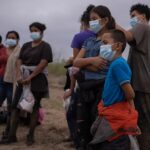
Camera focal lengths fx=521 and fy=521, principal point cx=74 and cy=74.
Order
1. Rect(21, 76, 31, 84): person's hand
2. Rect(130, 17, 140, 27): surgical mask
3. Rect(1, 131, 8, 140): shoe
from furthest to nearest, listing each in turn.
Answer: Rect(1, 131, 8, 140): shoe → Rect(21, 76, 31, 84): person's hand → Rect(130, 17, 140, 27): surgical mask

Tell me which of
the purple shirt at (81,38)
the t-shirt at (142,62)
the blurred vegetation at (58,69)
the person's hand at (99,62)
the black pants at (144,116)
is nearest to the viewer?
the person's hand at (99,62)

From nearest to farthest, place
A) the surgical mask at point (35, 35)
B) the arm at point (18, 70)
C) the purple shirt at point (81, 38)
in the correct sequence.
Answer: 1. the purple shirt at point (81, 38)
2. the surgical mask at point (35, 35)
3. the arm at point (18, 70)

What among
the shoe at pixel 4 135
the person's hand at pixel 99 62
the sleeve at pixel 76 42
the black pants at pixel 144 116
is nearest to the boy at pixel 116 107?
the person's hand at pixel 99 62

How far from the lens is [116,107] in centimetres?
527

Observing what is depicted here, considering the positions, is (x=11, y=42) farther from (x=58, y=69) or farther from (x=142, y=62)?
(x=58, y=69)

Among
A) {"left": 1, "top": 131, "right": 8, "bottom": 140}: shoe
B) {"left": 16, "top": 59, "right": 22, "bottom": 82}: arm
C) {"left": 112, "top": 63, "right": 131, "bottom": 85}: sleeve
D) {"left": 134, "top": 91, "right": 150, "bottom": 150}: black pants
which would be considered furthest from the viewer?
{"left": 1, "top": 131, "right": 8, "bottom": 140}: shoe

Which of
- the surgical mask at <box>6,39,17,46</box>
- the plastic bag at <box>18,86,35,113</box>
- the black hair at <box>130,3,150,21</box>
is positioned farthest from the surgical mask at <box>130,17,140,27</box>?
the surgical mask at <box>6,39,17,46</box>

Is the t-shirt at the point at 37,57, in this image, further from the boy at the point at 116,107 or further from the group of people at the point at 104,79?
the boy at the point at 116,107

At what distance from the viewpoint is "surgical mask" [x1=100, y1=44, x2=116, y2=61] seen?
5.32 m

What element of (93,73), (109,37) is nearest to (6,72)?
(93,73)

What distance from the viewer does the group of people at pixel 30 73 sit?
8.20 meters

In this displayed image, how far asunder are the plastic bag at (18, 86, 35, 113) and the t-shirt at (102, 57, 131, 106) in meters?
3.08

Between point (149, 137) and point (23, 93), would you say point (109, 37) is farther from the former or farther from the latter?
point (23, 93)

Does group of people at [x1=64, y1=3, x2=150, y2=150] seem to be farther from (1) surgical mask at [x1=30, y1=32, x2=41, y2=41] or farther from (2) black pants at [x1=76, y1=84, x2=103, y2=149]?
(1) surgical mask at [x1=30, y1=32, x2=41, y2=41]
